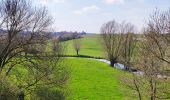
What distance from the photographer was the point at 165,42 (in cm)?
1658

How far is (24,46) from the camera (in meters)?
26.5

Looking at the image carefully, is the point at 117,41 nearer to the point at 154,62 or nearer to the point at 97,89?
the point at 97,89

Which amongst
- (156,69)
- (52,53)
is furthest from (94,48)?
(156,69)

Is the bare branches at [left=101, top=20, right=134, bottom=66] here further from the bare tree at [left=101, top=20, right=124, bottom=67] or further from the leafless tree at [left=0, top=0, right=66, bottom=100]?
the leafless tree at [left=0, top=0, right=66, bottom=100]

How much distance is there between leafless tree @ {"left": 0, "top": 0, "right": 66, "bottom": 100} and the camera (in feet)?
84.8

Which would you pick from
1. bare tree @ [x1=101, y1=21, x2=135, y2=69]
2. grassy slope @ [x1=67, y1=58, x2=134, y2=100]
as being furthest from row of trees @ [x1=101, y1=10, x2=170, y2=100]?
bare tree @ [x1=101, y1=21, x2=135, y2=69]

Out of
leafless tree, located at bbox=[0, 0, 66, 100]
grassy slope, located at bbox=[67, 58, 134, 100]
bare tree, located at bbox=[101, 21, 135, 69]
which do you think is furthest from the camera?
bare tree, located at bbox=[101, 21, 135, 69]

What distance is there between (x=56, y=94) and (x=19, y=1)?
850 centimetres

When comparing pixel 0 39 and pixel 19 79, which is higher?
pixel 0 39

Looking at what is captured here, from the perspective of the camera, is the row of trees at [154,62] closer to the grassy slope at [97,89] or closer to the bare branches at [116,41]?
the grassy slope at [97,89]

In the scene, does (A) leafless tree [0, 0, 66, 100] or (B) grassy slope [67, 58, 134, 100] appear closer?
(A) leafless tree [0, 0, 66, 100]

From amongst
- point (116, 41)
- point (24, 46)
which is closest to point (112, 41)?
point (116, 41)

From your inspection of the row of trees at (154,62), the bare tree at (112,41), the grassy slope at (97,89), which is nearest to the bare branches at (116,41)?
the bare tree at (112,41)

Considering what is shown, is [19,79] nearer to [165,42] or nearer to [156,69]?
[156,69]
